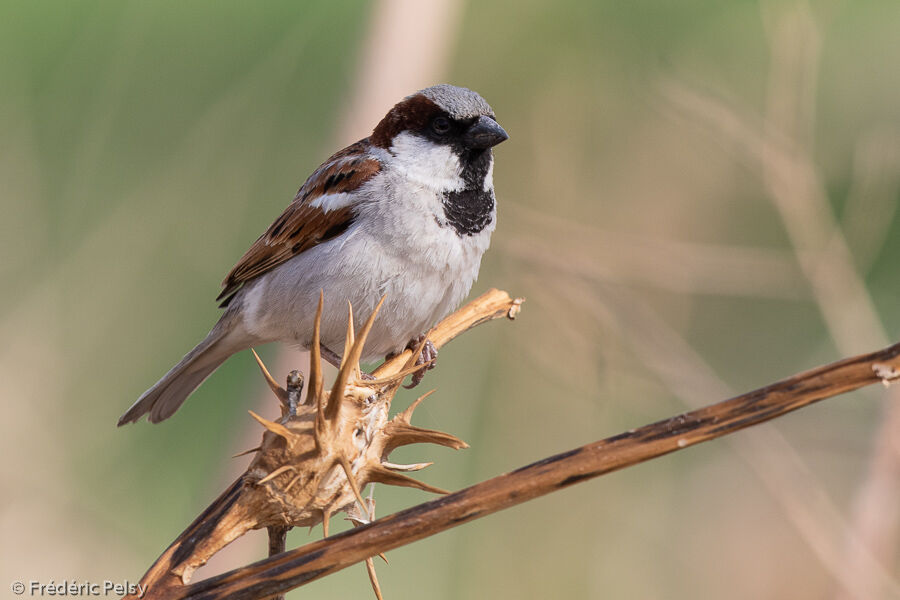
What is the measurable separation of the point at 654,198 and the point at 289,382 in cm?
155

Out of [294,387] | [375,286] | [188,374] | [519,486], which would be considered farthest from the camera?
→ [188,374]

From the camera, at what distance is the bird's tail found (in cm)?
189

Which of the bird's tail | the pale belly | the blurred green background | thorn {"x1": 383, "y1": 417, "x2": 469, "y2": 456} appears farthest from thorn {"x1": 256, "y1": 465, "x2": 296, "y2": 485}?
the bird's tail

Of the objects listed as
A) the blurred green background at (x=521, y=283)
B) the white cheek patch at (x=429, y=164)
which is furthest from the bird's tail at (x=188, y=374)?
the white cheek patch at (x=429, y=164)

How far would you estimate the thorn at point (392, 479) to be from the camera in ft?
2.42

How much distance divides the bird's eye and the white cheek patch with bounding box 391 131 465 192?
0.03 meters

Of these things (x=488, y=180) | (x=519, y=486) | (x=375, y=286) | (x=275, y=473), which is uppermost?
(x=488, y=180)

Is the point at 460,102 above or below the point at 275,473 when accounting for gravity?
above

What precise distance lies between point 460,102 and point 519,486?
1315 millimetres

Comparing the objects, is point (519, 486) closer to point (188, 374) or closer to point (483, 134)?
point (483, 134)

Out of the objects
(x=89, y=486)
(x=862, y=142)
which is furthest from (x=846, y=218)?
(x=89, y=486)

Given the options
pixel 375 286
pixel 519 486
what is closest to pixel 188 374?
pixel 375 286

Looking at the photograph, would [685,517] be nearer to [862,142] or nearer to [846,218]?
[846,218]

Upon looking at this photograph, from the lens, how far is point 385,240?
1733mm
